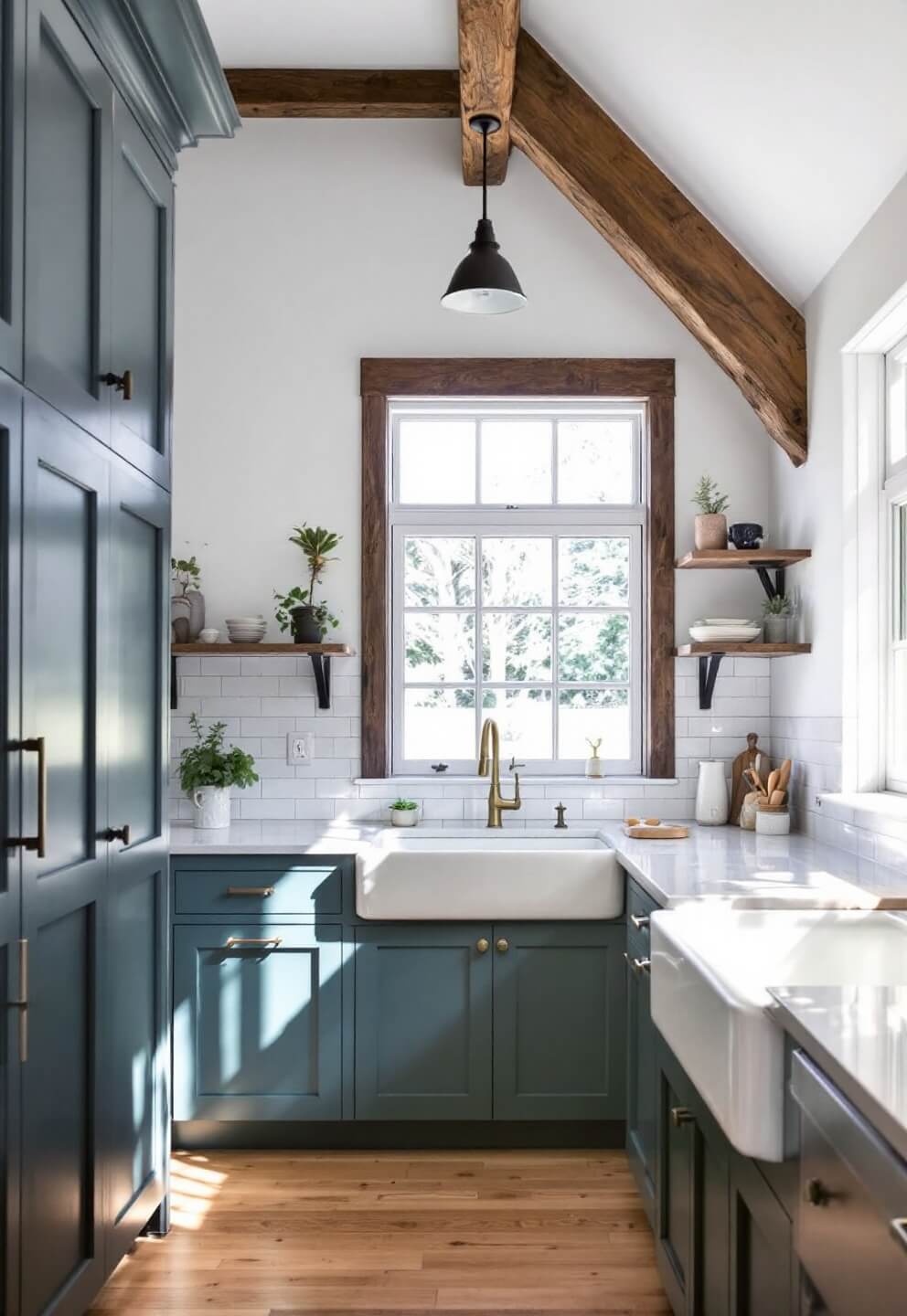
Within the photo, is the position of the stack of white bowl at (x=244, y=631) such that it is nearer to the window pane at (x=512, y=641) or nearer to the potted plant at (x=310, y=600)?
the potted plant at (x=310, y=600)

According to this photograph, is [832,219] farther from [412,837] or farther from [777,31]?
[412,837]

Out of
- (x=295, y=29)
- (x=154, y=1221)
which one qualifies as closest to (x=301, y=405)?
(x=295, y=29)

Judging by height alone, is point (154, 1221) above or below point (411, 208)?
below

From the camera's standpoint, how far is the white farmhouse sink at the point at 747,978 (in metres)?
1.65

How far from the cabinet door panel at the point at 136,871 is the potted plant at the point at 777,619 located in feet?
6.60

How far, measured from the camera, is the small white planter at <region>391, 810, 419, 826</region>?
13.0 ft

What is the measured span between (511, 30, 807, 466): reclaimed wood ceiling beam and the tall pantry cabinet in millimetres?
1210

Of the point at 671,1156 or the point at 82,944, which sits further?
the point at 671,1156

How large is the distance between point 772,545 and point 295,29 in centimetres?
234

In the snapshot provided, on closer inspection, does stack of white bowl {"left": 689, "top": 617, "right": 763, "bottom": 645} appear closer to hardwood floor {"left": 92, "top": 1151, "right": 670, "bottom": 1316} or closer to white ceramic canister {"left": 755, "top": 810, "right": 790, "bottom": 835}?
white ceramic canister {"left": 755, "top": 810, "right": 790, "bottom": 835}

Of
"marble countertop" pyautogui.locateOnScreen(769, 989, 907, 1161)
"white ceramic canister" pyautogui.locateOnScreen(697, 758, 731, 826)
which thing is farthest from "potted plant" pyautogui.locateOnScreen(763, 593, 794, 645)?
"marble countertop" pyautogui.locateOnScreen(769, 989, 907, 1161)

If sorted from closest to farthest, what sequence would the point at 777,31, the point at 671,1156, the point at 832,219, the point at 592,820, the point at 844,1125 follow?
the point at 844,1125 → the point at 671,1156 → the point at 777,31 → the point at 832,219 → the point at 592,820

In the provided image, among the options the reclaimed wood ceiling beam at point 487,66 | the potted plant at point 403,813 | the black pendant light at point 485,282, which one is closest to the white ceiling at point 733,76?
the reclaimed wood ceiling beam at point 487,66

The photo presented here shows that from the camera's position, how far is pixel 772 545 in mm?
4094
